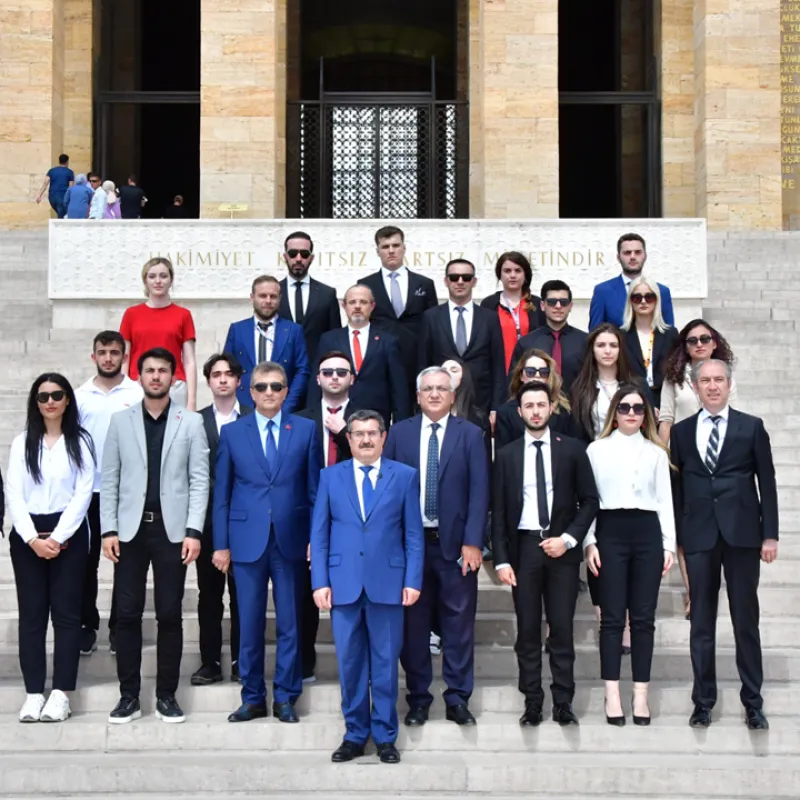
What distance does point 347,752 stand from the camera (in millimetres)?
7742

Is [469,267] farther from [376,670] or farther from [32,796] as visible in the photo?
[32,796]

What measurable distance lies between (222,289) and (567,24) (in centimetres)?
1591

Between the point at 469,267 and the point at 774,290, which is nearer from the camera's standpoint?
the point at 469,267

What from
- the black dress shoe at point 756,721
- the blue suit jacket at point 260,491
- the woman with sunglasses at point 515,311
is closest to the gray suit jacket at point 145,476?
the blue suit jacket at point 260,491

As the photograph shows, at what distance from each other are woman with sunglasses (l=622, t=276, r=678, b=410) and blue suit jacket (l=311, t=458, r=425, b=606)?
7.95 ft

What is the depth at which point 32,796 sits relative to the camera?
764 cm

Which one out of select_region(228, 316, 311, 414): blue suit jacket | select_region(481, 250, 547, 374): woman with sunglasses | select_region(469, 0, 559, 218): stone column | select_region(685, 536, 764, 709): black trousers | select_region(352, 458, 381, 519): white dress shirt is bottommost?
select_region(685, 536, 764, 709): black trousers

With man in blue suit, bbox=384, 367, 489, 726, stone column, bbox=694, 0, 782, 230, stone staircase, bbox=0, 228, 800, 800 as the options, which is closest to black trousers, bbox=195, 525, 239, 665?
stone staircase, bbox=0, 228, 800, 800

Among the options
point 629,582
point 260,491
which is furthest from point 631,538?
point 260,491

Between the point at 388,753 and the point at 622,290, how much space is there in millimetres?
4164

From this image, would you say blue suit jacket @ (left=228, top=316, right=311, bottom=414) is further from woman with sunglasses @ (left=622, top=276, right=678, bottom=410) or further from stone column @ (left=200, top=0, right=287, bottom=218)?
stone column @ (left=200, top=0, right=287, bottom=218)

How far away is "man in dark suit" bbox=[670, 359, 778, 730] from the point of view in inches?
320

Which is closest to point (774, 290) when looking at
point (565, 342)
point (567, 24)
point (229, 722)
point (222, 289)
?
point (222, 289)

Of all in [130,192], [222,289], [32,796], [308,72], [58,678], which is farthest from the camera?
[308,72]
